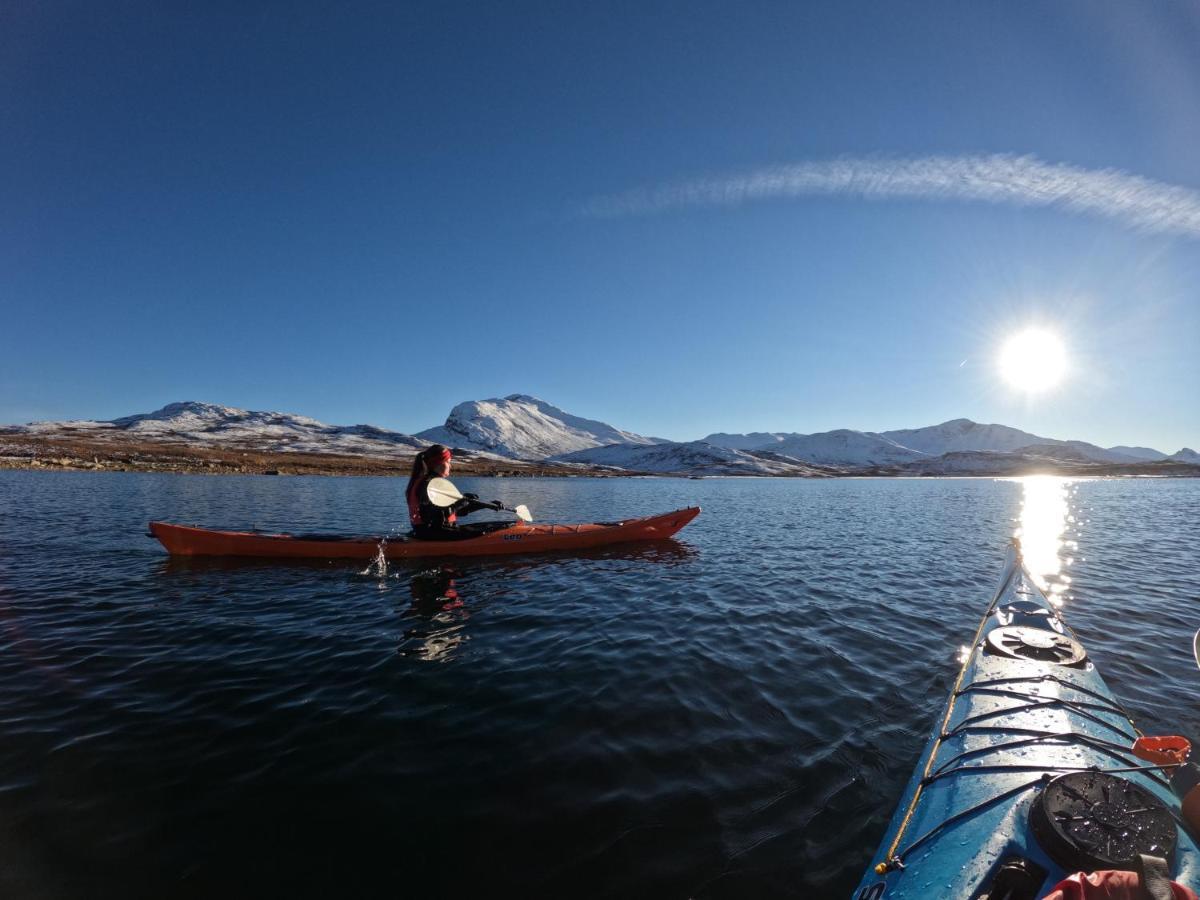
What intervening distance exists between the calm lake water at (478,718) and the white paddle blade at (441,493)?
93.1 inches

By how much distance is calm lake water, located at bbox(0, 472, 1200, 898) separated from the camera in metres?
4.41

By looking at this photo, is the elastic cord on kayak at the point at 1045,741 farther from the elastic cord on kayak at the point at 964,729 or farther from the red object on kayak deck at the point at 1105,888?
the red object on kayak deck at the point at 1105,888

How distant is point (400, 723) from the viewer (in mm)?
6668

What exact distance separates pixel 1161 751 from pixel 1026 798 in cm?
125

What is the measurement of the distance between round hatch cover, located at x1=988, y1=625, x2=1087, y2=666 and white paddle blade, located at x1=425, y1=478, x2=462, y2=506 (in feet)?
47.9

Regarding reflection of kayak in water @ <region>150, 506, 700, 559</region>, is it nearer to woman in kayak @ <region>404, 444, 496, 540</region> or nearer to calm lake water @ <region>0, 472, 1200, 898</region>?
woman in kayak @ <region>404, 444, 496, 540</region>

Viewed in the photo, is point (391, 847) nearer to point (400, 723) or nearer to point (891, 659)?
point (400, 723)

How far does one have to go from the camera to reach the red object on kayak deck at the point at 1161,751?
409cm

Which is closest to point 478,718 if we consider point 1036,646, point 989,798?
point 989,798

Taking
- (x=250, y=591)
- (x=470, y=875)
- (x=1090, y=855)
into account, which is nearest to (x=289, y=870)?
(x=470, y=875)

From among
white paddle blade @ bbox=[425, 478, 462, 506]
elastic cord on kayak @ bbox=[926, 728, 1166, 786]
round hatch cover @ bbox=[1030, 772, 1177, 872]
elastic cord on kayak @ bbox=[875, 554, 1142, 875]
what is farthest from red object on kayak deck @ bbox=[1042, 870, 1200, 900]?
white paddle blade @ bbox=[425, 478, 462, 506]

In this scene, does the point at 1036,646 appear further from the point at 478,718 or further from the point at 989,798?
the point at 478,718

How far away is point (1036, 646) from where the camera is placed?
7.28 meters

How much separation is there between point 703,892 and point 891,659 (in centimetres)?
697
